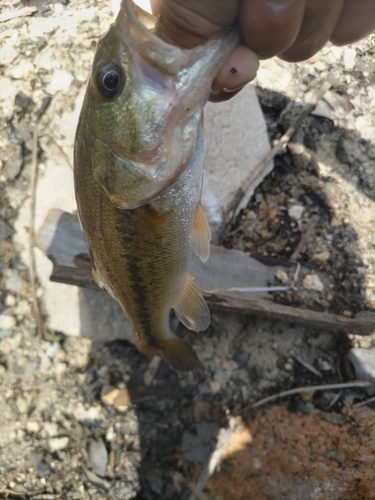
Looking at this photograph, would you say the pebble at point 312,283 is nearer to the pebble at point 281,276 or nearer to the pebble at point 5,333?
the pebble at point 281,276

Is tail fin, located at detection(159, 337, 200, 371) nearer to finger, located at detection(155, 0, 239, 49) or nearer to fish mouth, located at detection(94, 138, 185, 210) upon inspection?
fish mouth, located at detection(94, 138, 185, 210)

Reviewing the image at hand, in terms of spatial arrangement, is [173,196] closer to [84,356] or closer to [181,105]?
[181,105]

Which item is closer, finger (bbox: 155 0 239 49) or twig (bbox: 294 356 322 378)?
finger (bbox: 155 0 239 49)

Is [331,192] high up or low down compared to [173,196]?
down

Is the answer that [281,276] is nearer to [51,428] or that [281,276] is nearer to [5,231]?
[51,428]

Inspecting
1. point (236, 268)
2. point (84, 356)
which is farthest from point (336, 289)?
point (84, 356)

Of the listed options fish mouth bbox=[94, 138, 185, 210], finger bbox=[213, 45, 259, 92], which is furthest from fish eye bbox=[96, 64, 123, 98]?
finger bbox=[213, 45, 259, 92]
